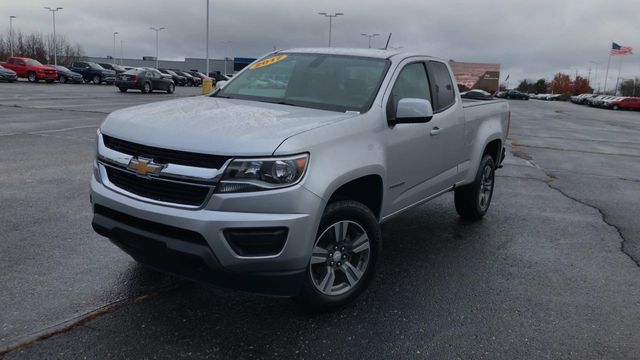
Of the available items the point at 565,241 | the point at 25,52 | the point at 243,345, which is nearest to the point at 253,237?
the point at 243,345

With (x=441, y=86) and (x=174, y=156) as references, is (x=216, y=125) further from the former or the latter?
(x=441, y=86)

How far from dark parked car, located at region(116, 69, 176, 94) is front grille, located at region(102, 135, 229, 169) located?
107 ft

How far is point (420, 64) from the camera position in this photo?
17.3 ft

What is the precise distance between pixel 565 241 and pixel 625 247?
607 mm

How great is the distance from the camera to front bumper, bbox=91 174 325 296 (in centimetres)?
314

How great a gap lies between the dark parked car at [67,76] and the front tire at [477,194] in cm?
4310

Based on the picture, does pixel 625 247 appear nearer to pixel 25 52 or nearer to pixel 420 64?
pixel 420 64

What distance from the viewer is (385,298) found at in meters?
4.17

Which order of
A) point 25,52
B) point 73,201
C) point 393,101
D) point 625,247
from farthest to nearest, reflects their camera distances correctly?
point 25,52
point 73,201
point 625,247
point 393,101

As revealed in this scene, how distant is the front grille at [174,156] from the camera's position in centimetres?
320

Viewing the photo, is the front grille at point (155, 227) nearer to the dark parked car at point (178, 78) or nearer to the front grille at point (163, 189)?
the front grille at point (163, 189)

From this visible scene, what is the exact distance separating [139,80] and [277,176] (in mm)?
33275

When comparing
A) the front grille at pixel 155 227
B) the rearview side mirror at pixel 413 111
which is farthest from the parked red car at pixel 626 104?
the front grille at pixel 155 227

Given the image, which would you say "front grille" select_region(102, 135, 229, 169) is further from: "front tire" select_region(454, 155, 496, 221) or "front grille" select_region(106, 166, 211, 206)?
"front tire" select_region(454, 155, 496, 221)
